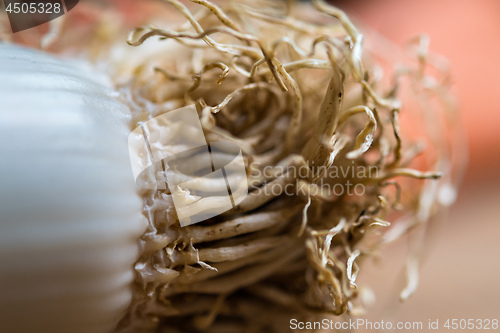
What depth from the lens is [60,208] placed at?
0.33m

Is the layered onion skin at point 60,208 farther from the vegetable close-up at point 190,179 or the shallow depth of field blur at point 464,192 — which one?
the shallow depth of field blur at point 464,192

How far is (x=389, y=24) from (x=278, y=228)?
57cm

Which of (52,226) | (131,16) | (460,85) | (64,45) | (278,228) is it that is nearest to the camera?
(52,226)

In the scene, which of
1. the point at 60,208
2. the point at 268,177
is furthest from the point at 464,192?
the point at 60,208

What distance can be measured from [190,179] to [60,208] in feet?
0.35

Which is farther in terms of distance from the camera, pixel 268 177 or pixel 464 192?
pixel 464 192

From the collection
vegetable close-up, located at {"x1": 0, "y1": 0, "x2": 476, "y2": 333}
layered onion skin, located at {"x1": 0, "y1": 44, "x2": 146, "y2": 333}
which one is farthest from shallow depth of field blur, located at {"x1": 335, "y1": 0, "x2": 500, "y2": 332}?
layered onion skin, located at {"x1": 0, "y1": 44, "x2": 146, "y2": 333}

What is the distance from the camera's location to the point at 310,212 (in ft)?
1.49

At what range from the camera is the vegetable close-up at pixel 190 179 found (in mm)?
336

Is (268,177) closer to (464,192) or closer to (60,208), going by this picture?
(60,208)

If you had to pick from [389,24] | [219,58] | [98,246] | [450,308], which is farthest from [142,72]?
[389,24]

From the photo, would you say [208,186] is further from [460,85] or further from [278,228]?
[460,85]

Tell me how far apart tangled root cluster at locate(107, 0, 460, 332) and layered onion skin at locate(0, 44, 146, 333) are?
0.03 m

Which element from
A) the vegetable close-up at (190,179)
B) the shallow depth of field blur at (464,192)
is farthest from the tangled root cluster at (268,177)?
the shallow depth of field blur at (464,192)
